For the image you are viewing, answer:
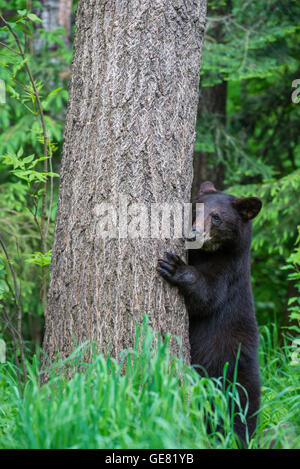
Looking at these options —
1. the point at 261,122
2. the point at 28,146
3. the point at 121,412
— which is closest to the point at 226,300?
the point at 121,412

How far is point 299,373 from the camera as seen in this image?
4.76 metres

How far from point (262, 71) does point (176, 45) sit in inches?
124

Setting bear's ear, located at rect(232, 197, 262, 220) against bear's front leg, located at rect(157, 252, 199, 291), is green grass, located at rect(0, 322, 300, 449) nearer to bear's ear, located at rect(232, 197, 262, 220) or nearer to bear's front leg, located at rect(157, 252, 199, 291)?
bear's front leg, located at rect(157, 252, 199, 291)

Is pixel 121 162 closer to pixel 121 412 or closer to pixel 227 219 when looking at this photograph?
pixel 227 219

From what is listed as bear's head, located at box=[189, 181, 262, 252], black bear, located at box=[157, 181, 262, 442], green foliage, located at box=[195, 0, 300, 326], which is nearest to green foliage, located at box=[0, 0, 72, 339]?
green foliage, located at box=[195, 0, 300, 326]

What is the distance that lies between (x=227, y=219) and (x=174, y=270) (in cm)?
101

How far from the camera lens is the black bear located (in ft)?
12.6

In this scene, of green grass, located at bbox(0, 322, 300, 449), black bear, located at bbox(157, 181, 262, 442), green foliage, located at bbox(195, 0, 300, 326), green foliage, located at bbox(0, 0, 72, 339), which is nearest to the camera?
green grass, located at bbox(0, 322, 300, 449)

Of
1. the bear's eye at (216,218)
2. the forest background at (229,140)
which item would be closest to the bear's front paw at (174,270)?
the bear's eye at (216,218)

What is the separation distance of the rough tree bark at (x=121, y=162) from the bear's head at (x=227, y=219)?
69 cm

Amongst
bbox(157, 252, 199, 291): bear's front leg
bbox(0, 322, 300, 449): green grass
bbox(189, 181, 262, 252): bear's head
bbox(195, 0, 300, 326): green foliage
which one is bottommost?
bbox(0, 322, 300, 449): green grass

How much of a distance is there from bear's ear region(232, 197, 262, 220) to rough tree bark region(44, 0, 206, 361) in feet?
2.93

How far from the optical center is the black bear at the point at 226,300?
3.84 m

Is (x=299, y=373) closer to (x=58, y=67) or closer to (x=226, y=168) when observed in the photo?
(x=226, y=168)
